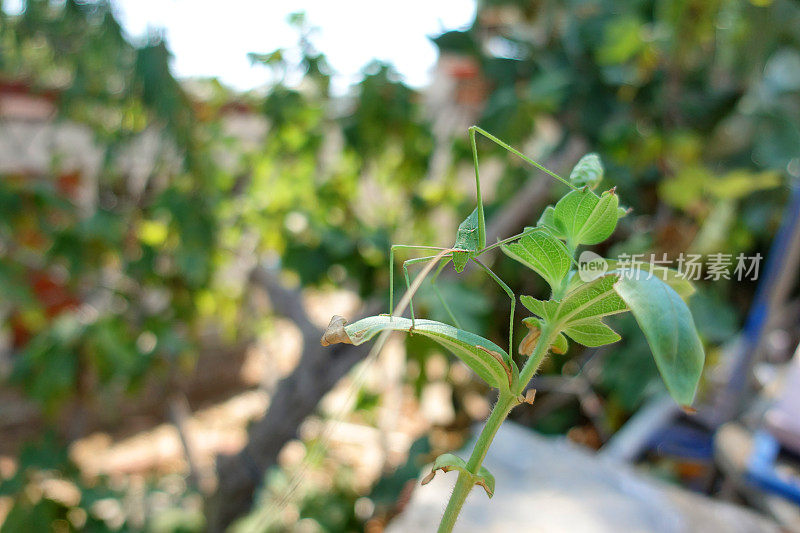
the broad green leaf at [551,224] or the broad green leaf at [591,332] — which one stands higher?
the broad green leaf at [551,224]

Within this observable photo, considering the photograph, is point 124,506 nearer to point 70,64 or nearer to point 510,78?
point 70,64

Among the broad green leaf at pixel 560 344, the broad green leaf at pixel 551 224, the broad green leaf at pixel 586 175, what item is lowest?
the broad green leaf at pixel 560 344

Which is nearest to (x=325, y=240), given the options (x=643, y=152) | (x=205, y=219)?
(x=205, y=219)

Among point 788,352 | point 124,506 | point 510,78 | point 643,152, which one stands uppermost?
point 510,78

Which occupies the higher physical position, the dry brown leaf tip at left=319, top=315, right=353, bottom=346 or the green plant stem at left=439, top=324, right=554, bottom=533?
the dry brown leaf tip at left=319, top=315, right=353, bottom=346
